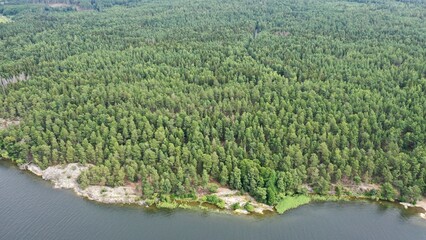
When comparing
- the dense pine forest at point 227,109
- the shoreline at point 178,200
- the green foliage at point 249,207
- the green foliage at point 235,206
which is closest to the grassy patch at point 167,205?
the shoreline at point 178,200

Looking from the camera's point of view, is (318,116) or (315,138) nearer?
(315,138)

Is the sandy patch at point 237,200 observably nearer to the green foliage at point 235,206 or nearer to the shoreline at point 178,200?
the shoreline at point 178,200

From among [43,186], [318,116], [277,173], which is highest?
[318,116]

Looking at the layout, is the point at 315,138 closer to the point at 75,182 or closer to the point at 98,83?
the point at 75,182

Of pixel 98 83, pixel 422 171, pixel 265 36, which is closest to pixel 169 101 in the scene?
pixel 98 83

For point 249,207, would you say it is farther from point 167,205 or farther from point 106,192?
point 106,192

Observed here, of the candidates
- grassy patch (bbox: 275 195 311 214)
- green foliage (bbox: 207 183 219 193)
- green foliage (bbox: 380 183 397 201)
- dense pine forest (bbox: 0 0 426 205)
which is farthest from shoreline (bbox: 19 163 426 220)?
green foliage (bbox: 380 183 397 201)
